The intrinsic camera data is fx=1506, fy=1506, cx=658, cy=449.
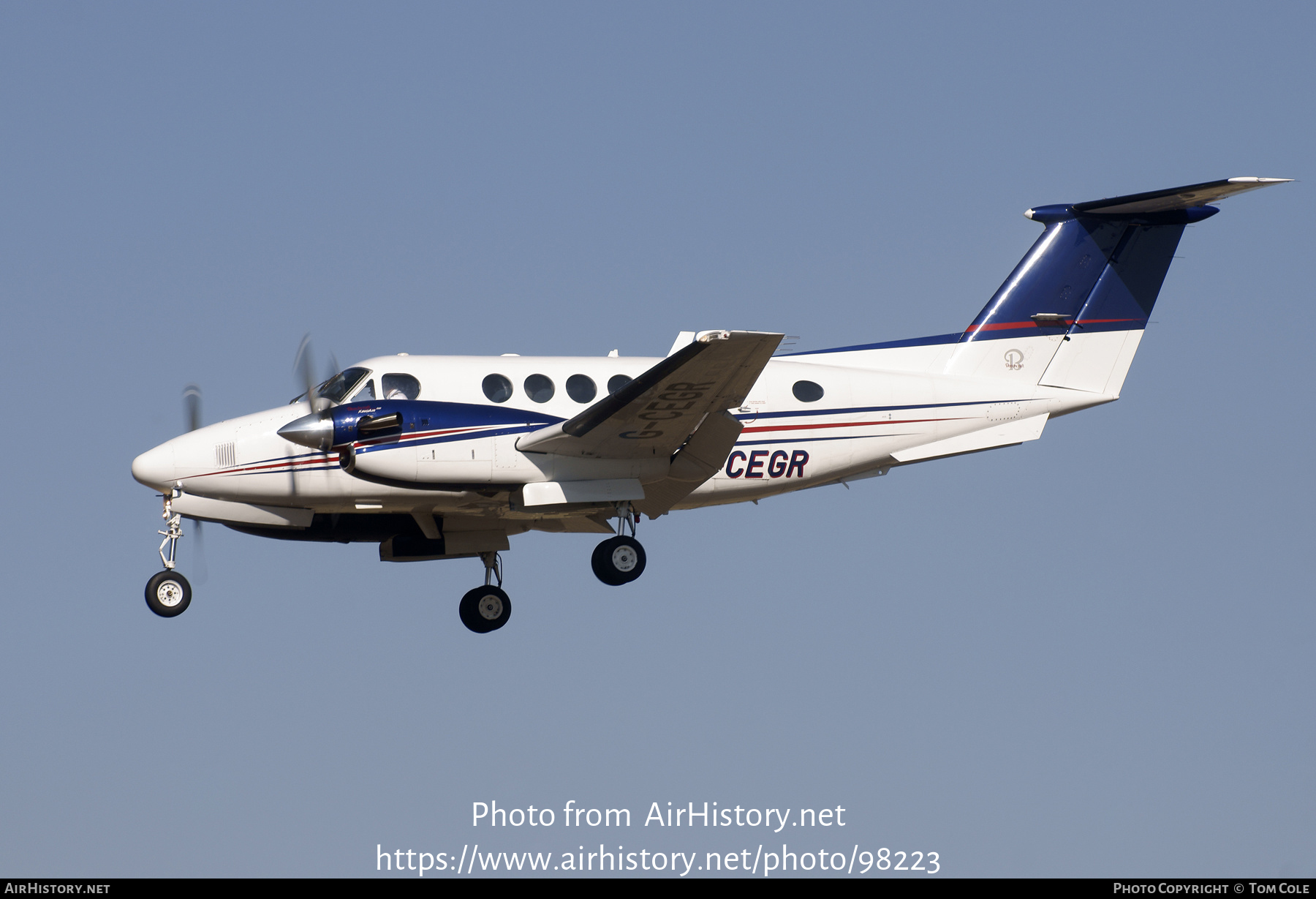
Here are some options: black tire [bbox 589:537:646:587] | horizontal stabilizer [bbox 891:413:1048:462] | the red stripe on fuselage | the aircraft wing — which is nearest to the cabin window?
the aircraft wing

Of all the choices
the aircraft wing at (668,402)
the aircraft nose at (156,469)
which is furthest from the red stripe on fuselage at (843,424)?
the aircraft nose at (156,469)

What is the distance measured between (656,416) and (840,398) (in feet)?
10.1

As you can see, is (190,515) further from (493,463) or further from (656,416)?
(656,416)

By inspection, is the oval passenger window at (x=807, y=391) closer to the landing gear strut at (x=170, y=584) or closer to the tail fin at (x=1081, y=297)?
the tail fin at (x=1081, y=297)

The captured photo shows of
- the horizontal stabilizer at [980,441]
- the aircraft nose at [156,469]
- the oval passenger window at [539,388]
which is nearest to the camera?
the aircraft nose at [156,469]

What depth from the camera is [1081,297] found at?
20.2 meters

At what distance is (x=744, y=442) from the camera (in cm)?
1834

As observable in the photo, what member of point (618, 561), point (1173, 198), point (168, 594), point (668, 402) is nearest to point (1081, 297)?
point (1173, 198)

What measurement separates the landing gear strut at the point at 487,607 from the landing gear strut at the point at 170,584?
12.9 feet

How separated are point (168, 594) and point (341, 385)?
3.05m

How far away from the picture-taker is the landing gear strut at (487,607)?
19.8 metres

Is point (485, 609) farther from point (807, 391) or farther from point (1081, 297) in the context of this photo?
point (1081, 297)

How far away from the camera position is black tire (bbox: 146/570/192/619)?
17.0 metres

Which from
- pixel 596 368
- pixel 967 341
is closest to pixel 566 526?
pixel 596 368
